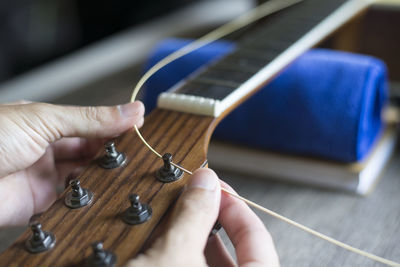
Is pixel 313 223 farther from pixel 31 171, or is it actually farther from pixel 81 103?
pixel 81 103

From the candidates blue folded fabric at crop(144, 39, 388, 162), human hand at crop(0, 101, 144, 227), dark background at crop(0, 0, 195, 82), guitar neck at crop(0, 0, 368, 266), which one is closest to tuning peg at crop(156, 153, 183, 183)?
guitar neck at crop(0, 0, 368, 266)

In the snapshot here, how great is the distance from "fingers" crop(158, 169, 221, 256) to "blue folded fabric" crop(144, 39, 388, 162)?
14.3 inches

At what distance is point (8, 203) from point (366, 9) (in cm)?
94

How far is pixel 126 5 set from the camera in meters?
1.61

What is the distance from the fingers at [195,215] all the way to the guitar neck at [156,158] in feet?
0.11

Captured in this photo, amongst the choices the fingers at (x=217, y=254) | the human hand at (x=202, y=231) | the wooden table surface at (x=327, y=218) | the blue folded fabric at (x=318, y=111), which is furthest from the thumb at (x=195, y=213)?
the blue folded fabric at (x=318, y=111)

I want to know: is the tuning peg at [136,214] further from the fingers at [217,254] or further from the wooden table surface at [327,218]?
the wooden table surface at [327,218]

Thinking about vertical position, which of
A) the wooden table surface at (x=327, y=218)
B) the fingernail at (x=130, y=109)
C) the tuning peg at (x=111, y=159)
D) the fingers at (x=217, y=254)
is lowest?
the wooden table surface at (x=327, y=218)

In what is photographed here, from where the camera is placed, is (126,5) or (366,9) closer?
(366,9)

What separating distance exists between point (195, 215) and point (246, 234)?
0.26 feet

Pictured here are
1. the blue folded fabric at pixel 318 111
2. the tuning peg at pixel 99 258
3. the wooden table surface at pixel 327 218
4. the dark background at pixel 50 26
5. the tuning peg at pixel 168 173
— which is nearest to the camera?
the tuning peg at pixel 99 258

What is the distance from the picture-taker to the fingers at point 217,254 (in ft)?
1.73

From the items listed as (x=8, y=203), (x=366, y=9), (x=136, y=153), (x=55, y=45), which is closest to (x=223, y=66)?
(x=136, y=153)

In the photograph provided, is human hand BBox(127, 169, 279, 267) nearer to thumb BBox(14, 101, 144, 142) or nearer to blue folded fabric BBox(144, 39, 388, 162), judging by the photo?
thumb BBox(14, 101, 144, 142)
